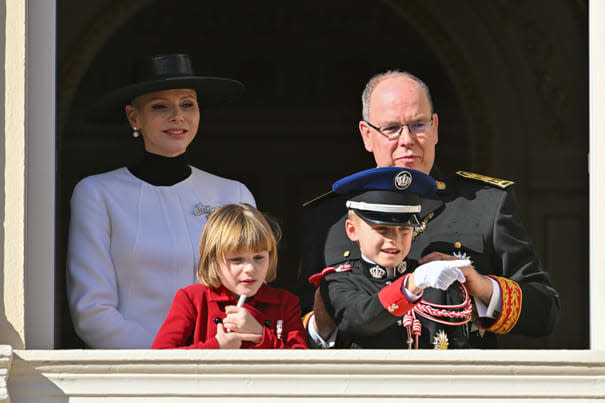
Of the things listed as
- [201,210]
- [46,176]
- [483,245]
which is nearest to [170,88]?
[201,210]

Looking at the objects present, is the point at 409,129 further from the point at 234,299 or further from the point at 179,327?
the point at 179,327

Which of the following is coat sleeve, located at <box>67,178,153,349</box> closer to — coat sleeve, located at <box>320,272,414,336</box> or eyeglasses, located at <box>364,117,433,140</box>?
coat sleeve, located at <box>320,272,414,336</box>

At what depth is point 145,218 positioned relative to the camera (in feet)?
14.0

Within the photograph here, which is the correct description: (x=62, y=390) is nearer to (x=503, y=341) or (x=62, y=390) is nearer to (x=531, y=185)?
(x=503, y=341)

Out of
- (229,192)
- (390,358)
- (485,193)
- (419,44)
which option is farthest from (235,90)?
(419,44)

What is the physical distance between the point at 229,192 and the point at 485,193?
0.89 m

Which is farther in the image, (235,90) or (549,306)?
(235,90)

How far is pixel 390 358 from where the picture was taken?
378 cm

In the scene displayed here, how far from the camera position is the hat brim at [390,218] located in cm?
388

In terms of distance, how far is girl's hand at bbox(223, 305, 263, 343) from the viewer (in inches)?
151

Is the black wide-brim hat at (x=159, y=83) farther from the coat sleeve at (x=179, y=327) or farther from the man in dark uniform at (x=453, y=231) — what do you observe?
the coat sleeve at (x=179, y=327)

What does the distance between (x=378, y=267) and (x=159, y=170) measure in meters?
0.90

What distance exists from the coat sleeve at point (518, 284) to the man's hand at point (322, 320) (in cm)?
49

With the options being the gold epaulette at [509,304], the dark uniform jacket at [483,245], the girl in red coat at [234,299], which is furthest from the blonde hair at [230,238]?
the gold epaulette at [509,304]
